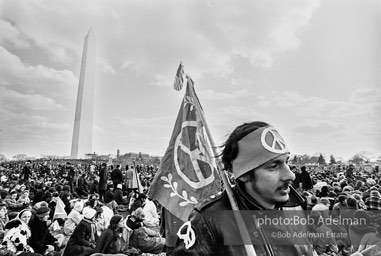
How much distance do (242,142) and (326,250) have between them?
13.2 feet

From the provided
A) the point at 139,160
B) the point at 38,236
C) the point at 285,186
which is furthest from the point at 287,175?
the point at 139,160

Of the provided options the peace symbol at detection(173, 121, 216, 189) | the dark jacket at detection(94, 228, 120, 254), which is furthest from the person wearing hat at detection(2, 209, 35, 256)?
the peace symbol at detection(173, 121, 216, 189)

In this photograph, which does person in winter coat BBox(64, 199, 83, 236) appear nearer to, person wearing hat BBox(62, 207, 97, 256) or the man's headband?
person wearing hat BBox(62, 207, 97, 256)

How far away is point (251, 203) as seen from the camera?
1.45 m

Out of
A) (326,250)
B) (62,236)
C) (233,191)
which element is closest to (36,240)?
(62,236)

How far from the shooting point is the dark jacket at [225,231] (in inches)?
50.6

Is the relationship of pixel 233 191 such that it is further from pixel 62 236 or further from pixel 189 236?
pixel 62 236

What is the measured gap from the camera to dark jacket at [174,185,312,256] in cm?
129

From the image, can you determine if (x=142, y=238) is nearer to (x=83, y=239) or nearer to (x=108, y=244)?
(x=108, y=244)

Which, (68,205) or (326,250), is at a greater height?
(68,205)

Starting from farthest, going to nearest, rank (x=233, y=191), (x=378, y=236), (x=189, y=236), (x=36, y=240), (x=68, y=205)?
(x=68, y=205) → (x=36, y=240) → (x=378, y=236) → (x=233, y=191) → (x=189, y=236)

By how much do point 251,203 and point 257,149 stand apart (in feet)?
0.86

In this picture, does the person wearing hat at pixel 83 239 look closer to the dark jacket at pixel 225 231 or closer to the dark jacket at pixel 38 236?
the dark jacket at pixel 38 236

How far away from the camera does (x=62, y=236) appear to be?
23.0ft
